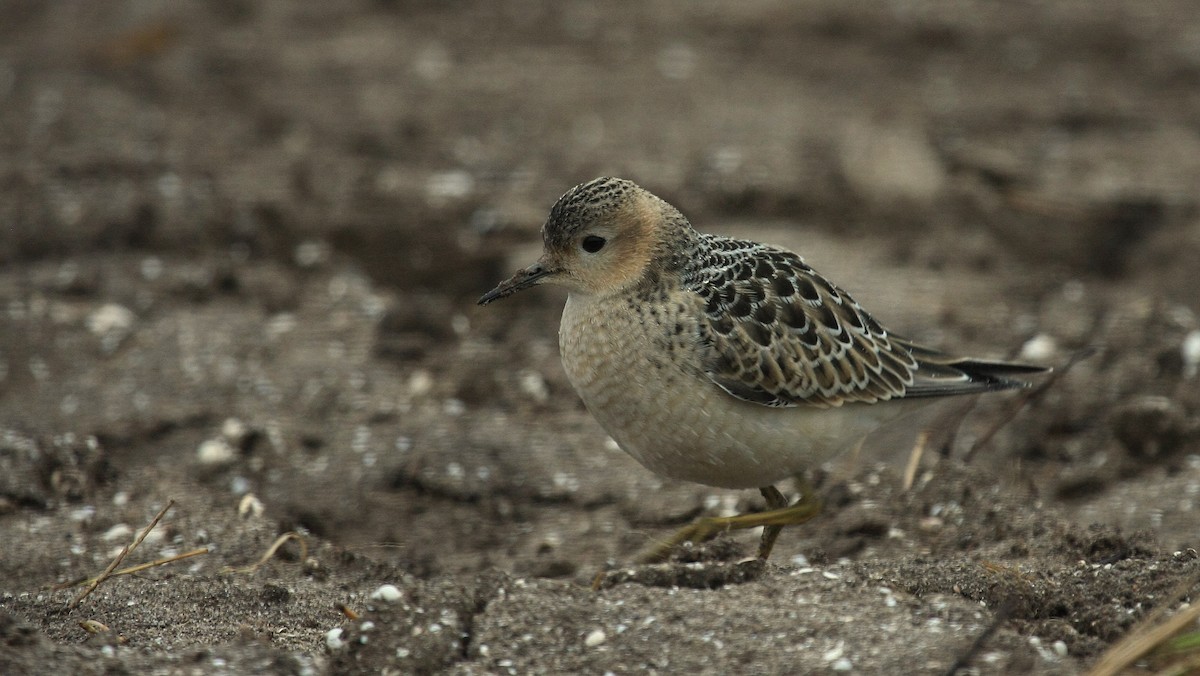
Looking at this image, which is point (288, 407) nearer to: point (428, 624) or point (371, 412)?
point (371, 412)

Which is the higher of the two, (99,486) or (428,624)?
(428,624)

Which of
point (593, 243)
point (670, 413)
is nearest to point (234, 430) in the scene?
point (593, 243)

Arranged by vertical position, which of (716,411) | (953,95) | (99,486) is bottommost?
(99,486)

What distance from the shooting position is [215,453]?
661 centimetres

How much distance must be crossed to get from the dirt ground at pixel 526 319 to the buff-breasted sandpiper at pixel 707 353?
0.40 metres

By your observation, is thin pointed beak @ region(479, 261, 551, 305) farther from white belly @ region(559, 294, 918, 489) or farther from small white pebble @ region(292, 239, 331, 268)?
small white pebble @ region(292, 239, 331, 268)

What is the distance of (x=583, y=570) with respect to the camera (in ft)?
19.0

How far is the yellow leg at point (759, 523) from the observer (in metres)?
5.41

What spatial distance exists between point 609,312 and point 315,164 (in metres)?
4.50

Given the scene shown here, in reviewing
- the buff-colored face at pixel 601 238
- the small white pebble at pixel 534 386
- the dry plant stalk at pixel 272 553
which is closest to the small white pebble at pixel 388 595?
the dry plant stalk at pixel 272 553

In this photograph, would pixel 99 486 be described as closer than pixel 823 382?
No

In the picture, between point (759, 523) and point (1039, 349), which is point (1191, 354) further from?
point (759, 523)

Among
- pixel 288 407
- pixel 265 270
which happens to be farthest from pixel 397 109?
pixel 288 407

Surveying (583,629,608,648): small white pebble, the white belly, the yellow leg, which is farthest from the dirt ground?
the white belly
